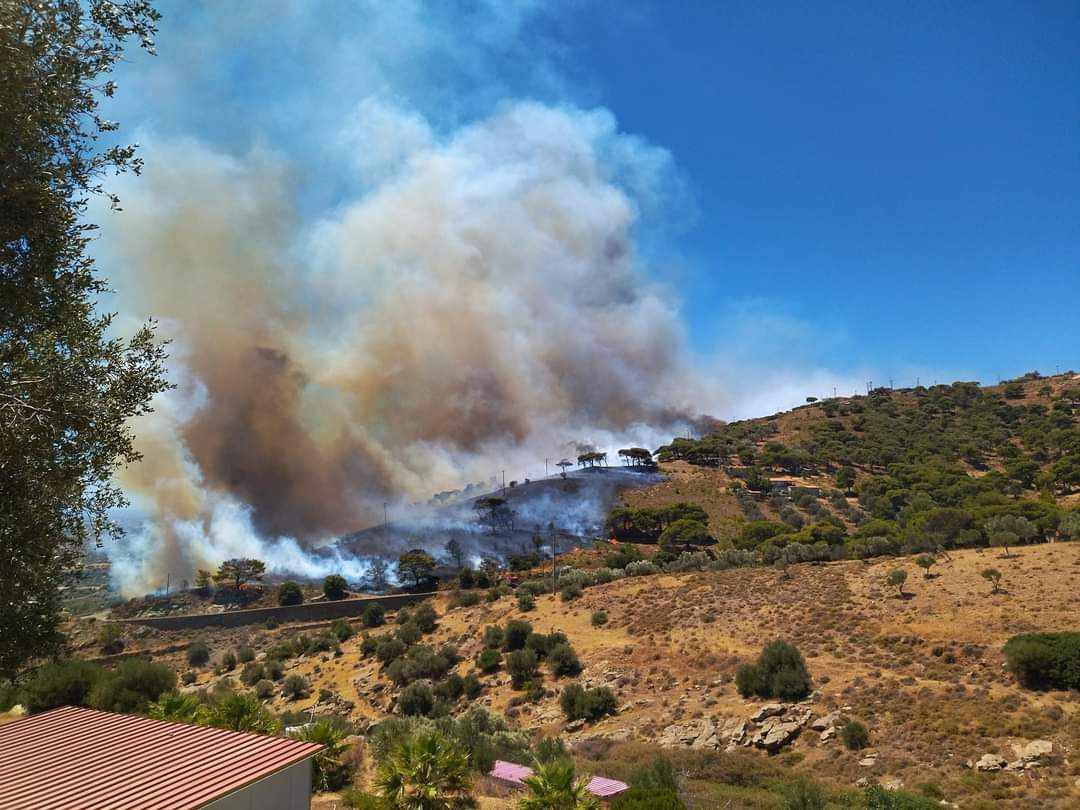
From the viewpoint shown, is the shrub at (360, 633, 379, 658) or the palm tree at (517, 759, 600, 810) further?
the shrub at (360, 633, 379, 658)

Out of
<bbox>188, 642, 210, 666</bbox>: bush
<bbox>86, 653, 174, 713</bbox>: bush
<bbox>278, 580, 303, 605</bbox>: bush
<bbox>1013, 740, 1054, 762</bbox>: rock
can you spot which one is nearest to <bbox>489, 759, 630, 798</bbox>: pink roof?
<bbox>1013, 740, 1054, 762</bbox>: rock

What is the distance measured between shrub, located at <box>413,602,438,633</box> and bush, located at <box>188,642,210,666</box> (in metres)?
17.1

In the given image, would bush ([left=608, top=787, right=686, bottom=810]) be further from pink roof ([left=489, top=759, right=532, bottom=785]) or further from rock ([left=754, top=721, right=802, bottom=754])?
rock ([left=754, top=721, right=802, bottom=754])

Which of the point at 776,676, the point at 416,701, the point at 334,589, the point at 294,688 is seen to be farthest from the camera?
the point at 334,589

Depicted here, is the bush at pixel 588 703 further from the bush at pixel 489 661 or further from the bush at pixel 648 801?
the bush at pixel 648 801

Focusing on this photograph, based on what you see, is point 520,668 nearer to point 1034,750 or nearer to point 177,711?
point 177,711

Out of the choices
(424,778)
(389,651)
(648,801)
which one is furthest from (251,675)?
(648,801)

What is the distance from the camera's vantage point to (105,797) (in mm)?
8625

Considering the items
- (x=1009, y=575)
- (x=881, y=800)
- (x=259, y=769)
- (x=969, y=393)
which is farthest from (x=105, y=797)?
(x=969, y=393)

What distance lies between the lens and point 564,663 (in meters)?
32.0

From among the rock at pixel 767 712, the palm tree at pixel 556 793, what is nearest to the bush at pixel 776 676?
the rock at pixel 767 712

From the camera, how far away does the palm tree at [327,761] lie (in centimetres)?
1480

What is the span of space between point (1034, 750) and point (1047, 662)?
18.3ft

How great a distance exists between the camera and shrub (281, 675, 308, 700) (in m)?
36.3
